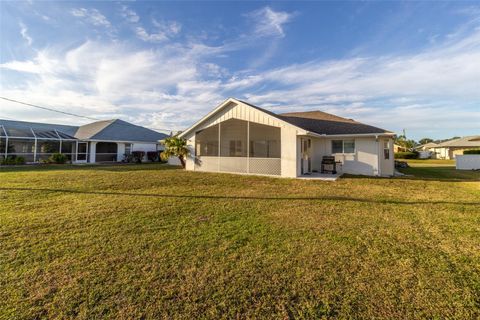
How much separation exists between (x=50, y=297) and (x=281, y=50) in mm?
Answer: 17203

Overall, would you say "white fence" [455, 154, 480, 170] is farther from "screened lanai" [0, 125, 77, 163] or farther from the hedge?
"screened lanai" [0, 125, 77, 163]

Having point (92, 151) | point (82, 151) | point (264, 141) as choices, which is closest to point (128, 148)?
point (92, 151)

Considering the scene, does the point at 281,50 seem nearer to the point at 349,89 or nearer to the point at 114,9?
the point at 349,89

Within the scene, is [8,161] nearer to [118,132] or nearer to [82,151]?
[82,151]

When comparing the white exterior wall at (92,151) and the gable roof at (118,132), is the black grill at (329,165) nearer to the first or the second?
the gable roof at (118,132)

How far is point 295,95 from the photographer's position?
2322 centimetres

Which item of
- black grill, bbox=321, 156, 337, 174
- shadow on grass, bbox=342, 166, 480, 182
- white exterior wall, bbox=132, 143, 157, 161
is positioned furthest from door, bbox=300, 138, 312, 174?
white exterior wall, bbox=132, 143, 157, 161

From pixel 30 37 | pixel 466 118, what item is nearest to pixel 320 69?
pixel 30 37

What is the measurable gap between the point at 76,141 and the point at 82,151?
128 centimetres

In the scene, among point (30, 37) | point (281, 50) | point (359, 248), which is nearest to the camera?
point (359, 248)

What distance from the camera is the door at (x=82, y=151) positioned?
2250 centimetres

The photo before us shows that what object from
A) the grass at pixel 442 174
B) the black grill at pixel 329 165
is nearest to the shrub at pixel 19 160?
the black grill at pixel 329 165

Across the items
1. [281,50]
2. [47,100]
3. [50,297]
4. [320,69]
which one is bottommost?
[50,297]

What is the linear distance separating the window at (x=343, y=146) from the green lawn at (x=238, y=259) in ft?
A: 24.1
